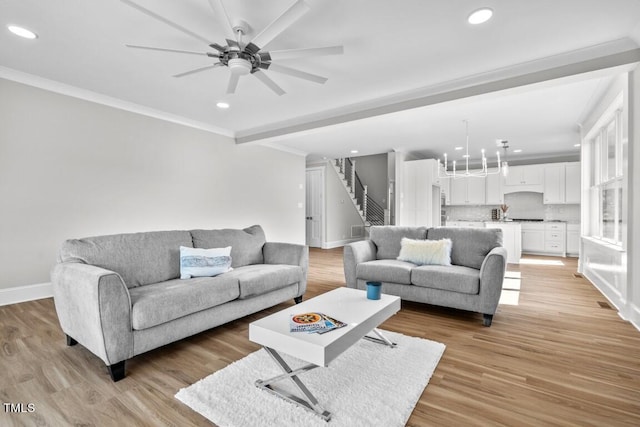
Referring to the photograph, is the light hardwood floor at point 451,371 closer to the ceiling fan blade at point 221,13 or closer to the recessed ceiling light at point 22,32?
the ceiling fan blade at point 221,13

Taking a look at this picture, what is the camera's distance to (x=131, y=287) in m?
2.46

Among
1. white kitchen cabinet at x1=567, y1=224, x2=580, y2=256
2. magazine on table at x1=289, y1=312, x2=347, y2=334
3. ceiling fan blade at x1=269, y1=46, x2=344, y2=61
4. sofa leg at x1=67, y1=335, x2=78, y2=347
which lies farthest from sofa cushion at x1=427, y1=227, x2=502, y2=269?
white kitchen cabinet at x1=567, y1=224, x2=580, y2=256

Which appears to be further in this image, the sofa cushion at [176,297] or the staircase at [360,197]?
the staircase at [360,197]

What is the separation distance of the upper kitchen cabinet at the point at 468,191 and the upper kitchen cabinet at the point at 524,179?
546 millimetres

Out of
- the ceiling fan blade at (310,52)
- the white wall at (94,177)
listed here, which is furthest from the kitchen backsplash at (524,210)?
the ceiling fan blade at (310,52)

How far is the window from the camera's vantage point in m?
3.50

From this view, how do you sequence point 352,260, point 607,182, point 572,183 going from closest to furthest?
point 352,260 → point 607,182 → point 572,183

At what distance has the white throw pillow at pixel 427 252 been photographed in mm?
3340

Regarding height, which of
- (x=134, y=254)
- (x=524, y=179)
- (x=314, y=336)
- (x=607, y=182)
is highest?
(x=524, y=179)

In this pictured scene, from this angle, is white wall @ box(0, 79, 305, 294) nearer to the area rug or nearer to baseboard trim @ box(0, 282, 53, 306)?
baseboard trim @ box(0, 282, 53, 306)

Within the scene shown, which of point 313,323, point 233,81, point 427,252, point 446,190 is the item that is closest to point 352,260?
point 427,252

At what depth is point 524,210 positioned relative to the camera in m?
Answer: 7.95

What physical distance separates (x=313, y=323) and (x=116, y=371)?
1.26m

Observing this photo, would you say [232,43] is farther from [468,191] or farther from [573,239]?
[573,239]
